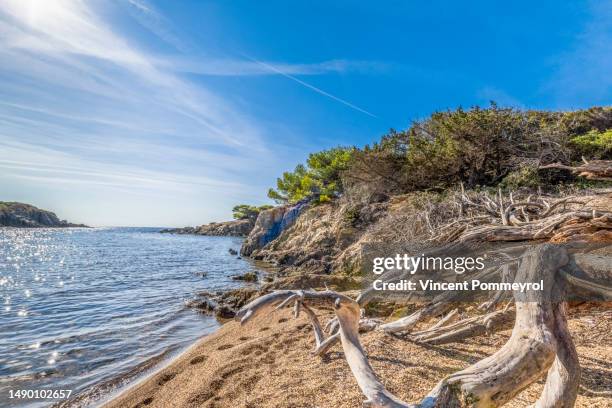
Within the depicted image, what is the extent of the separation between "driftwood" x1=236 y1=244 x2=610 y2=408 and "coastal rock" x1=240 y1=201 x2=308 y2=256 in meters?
31.7

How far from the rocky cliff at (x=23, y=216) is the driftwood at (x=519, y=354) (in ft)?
501

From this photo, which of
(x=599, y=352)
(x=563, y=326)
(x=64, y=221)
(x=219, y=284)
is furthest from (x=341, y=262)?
(x=64, y=221)

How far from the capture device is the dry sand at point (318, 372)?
4.25 meters

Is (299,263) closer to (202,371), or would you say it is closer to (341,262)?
(341,262)

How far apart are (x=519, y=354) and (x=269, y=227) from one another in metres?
35.3

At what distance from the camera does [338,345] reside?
19.8 feet

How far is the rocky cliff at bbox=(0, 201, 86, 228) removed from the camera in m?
115

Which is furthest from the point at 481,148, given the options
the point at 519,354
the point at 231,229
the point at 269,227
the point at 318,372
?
the point at 231,229

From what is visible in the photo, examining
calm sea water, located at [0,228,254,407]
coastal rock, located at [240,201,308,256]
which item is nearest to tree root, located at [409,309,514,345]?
calm sea water, located at [0,228,254,407]

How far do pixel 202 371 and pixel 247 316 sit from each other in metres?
4.80

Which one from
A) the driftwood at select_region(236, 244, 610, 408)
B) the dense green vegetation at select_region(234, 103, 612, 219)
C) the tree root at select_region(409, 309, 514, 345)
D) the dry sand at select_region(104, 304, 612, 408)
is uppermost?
the dense green vegetation at select_region(234, 103, 612, 219)

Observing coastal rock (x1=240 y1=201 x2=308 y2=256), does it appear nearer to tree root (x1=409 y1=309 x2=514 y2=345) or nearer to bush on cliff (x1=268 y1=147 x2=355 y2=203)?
bush on cliff (x1=268 y1=147 x2=355 y2=203)

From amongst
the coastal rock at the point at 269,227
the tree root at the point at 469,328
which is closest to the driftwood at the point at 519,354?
the tree root at the point at 469,328

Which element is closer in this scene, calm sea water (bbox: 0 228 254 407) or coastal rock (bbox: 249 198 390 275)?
calm sea water (bbox: 0 228 254 407)
